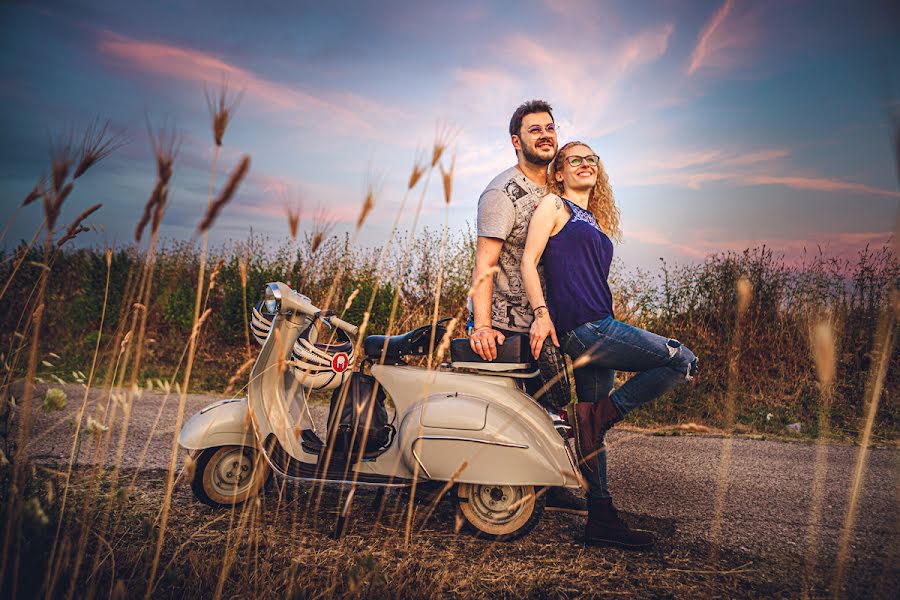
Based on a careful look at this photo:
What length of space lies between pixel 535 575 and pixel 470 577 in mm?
274

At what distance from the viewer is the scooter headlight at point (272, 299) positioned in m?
2.77

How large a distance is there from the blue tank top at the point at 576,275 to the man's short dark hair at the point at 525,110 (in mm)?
659

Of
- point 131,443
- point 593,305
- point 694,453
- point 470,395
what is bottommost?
point 131,443

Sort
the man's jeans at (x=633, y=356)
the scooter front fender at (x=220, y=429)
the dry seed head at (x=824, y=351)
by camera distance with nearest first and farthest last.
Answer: the dry seed head at (x=824, y=351), the man's jeans at (x=633, y=356), the scooter front fender at (x=220, y=429)

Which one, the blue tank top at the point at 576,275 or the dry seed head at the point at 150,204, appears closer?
the dry seed head at the point at 150,204

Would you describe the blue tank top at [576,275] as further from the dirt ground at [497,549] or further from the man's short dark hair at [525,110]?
the dirt ground at [497,549]

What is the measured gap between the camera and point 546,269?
287 cm

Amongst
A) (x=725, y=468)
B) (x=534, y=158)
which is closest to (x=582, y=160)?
(x=534, y=158)

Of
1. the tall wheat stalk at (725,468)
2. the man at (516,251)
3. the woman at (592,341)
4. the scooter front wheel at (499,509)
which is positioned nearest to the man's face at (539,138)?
the man at (516,251)

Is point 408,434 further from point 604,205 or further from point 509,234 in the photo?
point 604,205

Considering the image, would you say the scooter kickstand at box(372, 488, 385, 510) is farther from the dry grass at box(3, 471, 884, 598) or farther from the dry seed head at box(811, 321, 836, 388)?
the dry seed head at box(811, 321, 836, 388)

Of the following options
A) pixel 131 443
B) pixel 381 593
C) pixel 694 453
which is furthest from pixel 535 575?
pixel 131 443

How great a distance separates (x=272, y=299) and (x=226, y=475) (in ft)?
3.11

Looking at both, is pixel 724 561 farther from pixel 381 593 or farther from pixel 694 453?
pixel 694 453
